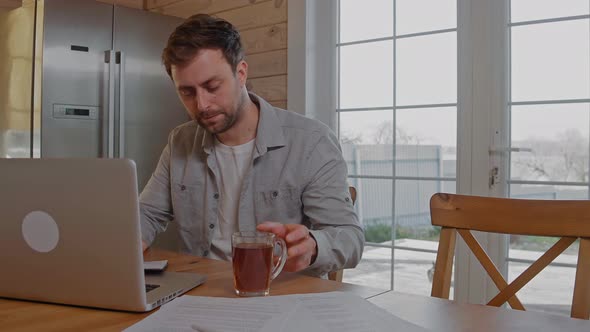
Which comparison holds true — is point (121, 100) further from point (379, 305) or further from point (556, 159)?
point (379, 305)

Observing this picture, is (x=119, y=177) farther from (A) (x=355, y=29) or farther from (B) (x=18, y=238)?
(A) (x=355, y=29)

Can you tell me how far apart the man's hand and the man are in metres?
0.29

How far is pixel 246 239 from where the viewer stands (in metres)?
1.04

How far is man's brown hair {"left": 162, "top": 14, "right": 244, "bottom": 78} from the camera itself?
157cm

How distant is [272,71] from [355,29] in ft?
1.49

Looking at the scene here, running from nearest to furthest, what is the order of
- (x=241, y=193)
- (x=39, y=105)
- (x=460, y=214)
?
1. (x=460, y=214)
2. (x=241, y=193)
3. (x=39, y=105)

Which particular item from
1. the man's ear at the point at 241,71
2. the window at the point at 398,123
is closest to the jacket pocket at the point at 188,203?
the man's ear at the point at 241,71

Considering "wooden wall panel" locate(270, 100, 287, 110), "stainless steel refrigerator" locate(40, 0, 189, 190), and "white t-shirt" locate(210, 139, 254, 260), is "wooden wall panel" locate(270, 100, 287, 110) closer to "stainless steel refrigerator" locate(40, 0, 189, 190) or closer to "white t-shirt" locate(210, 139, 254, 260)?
"stainless steel refrigerator" locate(40, 0, 189, 190)

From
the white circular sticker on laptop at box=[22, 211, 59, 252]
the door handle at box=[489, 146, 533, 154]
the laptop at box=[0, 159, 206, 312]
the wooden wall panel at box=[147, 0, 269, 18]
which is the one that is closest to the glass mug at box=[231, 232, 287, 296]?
the laptop at box=[0, 159, 206, 312]

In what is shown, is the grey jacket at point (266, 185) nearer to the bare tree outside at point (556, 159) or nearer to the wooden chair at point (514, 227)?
the wooden chair at point (514, 227)

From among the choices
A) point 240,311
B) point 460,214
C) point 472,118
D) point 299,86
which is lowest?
point 240,311

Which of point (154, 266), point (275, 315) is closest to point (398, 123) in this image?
point (154, 266)

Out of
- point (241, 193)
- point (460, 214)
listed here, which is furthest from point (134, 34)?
point (460, 214)

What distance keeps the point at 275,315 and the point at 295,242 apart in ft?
0.96
